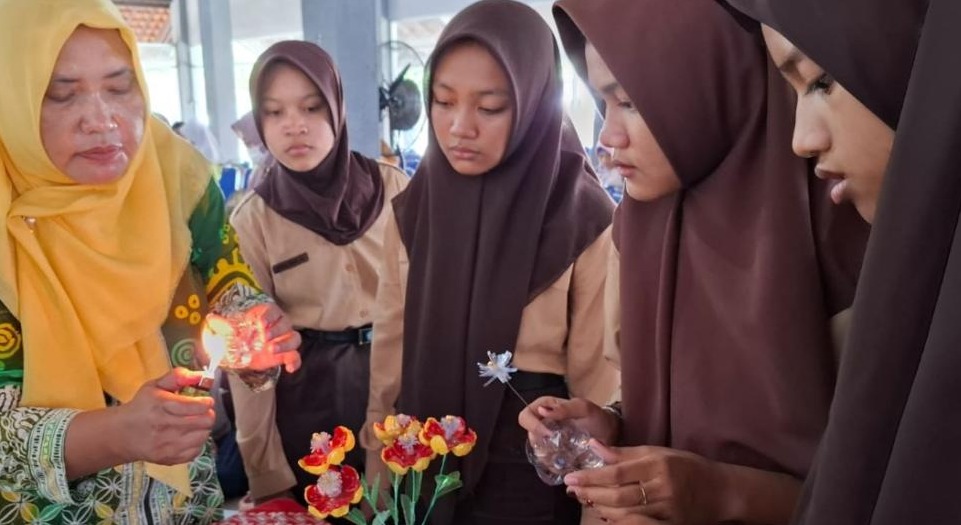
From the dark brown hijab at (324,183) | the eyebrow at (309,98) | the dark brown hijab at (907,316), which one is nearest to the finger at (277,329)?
the dark brown hijab at (324,183)

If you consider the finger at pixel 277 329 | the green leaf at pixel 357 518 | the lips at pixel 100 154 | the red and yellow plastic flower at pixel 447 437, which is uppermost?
the lips at pixel 100 154

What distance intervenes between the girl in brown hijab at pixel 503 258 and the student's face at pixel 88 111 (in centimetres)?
60

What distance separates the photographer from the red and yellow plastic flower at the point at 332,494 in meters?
0.81

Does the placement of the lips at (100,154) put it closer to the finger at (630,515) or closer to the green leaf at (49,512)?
the green leaf at (49,512)

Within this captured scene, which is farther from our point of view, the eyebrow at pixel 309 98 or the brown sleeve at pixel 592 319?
the eyebrow at pixel 309 98

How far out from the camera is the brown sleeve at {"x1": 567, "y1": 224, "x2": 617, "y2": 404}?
54.7 inches

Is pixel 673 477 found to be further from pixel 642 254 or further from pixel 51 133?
pixel 51 133

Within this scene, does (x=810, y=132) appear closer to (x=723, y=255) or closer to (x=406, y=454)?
(x=723, y=255)

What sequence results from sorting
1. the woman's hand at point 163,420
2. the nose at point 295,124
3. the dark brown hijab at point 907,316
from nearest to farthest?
1. the dark brown hijab at point 907,316
2. the woman's hand at point 163,420
3. the nose at point 295,124

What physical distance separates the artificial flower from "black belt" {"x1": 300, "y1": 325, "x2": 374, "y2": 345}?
108 cm

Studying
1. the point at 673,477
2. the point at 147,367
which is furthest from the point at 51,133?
the point at 673,477

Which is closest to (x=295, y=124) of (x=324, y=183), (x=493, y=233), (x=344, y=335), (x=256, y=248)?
(x=324, y=183)

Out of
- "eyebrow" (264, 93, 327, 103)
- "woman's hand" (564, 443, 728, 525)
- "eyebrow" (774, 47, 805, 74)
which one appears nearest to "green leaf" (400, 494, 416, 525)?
"woman's hand" (564, 443, 728, 525)

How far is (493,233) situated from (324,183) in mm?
816
